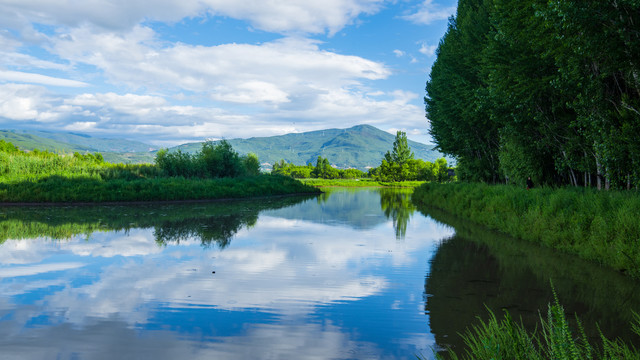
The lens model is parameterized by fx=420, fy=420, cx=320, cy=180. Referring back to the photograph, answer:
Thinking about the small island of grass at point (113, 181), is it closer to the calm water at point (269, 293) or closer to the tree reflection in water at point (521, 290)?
the calm water at point (269, 293)

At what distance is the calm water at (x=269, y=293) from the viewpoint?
5.46 meters

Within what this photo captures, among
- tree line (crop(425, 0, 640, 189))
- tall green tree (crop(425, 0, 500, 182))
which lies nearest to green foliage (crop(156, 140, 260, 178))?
tall green tree (crop(425, 0, 500, 182))

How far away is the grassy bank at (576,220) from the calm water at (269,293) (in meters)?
0.50

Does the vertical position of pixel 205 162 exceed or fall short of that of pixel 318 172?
it falls short

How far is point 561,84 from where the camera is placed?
13.2m

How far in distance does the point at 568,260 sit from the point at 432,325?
6448mm

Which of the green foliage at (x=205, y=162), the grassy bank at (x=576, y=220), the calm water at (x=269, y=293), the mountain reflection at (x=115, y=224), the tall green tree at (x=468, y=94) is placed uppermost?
the tall green tree at (x=468, y=94)

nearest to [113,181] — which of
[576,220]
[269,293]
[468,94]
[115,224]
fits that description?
[115,224]

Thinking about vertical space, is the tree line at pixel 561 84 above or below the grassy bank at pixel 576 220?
above

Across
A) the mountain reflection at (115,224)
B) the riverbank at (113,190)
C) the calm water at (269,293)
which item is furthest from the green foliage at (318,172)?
the calm water at (269,293)

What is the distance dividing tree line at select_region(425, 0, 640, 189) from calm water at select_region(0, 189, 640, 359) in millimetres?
4620

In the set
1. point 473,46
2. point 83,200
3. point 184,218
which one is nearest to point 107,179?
point 83,200

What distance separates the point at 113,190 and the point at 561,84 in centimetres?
2819

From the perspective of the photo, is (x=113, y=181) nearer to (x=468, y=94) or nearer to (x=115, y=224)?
(x=115, y=224)
